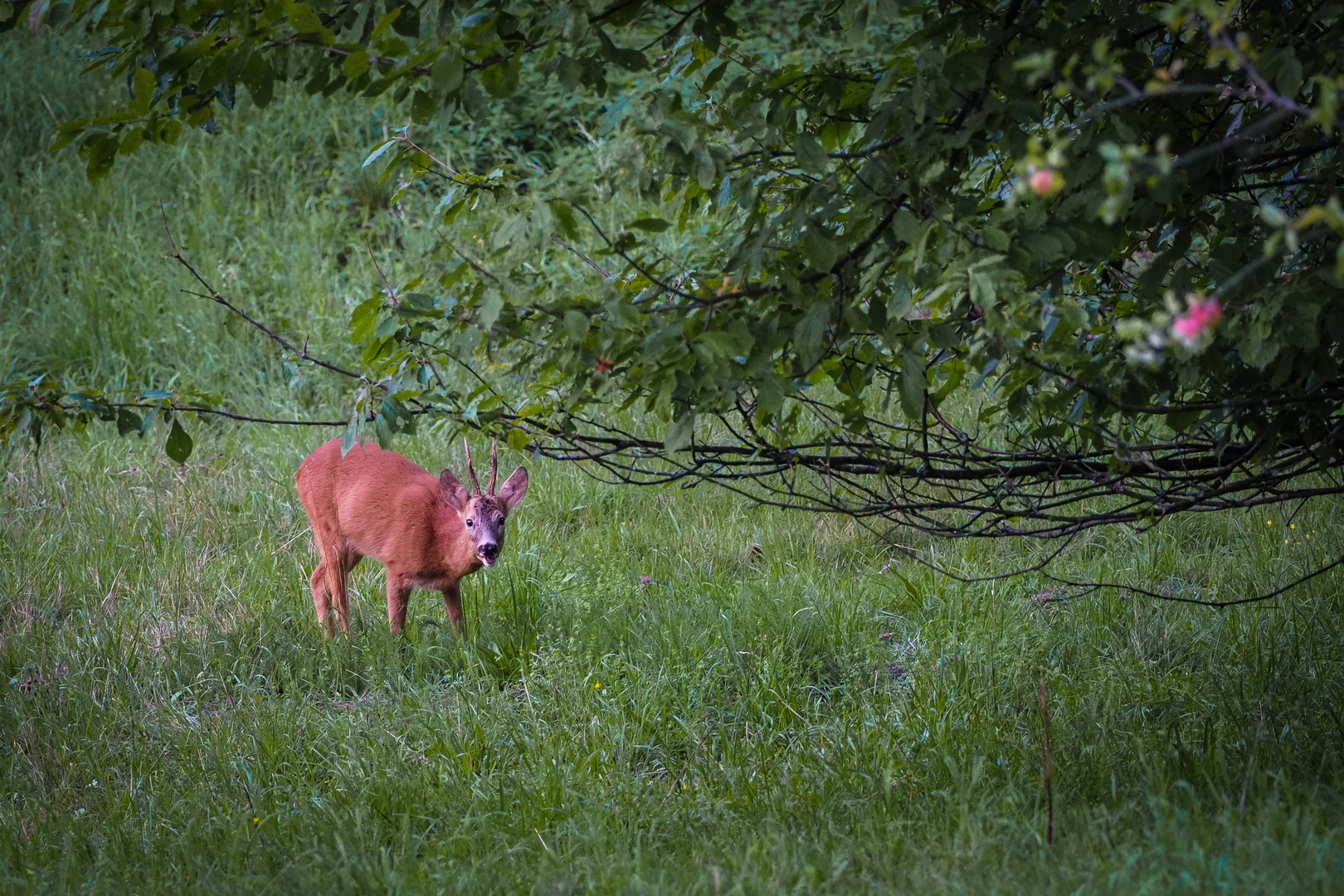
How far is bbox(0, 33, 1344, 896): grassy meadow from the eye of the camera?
11.7 feet

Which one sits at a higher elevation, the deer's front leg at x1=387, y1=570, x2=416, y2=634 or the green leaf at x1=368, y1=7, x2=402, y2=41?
the green leaf at x1=368, y1=7, x2=402, y2=41

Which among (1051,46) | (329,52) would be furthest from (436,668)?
(1051,46)

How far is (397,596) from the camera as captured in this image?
19.4ft

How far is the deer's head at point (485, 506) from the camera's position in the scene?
215 inches

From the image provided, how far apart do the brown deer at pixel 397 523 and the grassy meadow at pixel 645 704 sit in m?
0.19

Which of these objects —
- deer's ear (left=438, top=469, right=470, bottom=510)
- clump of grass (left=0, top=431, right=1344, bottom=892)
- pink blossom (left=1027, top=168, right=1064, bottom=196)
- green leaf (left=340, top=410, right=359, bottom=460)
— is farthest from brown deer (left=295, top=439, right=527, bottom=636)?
pink blossom (left=1027, top=168, right=1064, bottom=196)

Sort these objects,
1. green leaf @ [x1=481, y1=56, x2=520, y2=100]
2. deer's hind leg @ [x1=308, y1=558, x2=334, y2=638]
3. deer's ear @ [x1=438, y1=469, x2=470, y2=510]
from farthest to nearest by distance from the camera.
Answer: deer's hind leg @ [x1=308, y1=558, x2=334, y2=638] < deer's ear @ [x1=438, y1=469, x2=470, y2=510] < green leaf @ [x1=481, y1=56, x2=520, y2=100]

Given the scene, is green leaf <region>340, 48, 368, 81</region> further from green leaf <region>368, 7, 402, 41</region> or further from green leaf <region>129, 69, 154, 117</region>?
green leaf <region>129, 69, 154, 117</region>

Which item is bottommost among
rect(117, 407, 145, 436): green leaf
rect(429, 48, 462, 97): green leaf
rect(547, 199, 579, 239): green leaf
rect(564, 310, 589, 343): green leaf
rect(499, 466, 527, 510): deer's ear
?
rect(564, 310, 589, 343): green leaf

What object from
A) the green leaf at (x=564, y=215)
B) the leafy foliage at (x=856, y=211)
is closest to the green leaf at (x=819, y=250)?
the leafy foliage at (x=856, y=211)

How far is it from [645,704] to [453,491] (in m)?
1.47

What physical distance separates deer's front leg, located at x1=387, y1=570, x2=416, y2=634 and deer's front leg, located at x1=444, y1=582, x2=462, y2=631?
174mm

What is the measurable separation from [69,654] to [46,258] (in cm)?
662

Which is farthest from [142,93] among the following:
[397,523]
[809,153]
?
[397,523]
